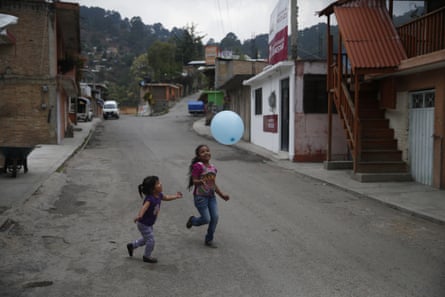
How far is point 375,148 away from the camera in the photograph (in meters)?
13.5

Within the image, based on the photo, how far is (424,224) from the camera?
8.06 metres

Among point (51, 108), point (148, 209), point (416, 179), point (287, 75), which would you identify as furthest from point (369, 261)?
point (51, 108)

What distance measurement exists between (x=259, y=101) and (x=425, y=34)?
1175 centimetres

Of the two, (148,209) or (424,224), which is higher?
(148,209)

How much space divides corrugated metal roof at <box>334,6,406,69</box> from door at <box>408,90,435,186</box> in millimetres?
1227

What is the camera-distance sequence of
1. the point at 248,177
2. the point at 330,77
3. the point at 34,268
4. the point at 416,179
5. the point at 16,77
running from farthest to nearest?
the point at 16,77
the point at 330,77
the point at 248,177
the point at 416,179
the point at 34,268

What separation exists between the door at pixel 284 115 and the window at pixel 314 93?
1.36m

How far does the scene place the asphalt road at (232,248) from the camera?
4.89 metres

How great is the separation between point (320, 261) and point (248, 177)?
759cm

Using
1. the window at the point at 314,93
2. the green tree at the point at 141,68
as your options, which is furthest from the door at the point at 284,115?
the green tree at the point at 141,68

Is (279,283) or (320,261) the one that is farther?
(320,261)

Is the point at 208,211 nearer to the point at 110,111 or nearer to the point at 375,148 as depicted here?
the point at 375,148

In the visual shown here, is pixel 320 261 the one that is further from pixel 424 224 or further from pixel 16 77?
pixel 16 77

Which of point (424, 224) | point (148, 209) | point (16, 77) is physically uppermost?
point (16, 77)
